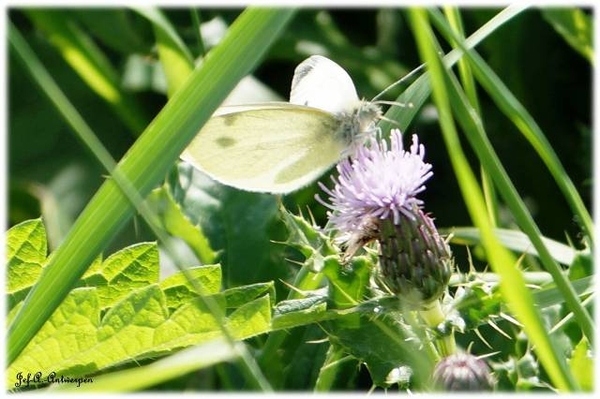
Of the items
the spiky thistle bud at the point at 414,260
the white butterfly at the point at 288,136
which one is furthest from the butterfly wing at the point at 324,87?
the spiky thistle bud at the point at 414,260

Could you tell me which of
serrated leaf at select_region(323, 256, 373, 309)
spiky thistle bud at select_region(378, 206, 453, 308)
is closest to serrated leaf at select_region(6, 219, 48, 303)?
serrated leaf at select_region(323, 256, 373, 309)

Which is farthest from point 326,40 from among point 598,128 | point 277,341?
point 277,341

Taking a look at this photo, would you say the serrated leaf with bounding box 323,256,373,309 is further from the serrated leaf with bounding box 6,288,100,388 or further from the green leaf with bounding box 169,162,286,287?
the green leaf with bounding box 169,162,286,287

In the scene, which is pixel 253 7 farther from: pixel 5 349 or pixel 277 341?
pixel 277 341

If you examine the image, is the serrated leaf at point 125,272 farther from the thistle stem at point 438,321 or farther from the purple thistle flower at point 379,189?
the thistle stem at point 438,321

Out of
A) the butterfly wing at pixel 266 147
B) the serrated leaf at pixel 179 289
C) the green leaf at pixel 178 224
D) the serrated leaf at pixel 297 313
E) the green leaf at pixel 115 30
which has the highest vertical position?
the green leaf at pixel 115 30

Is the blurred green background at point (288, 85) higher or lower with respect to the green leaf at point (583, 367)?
higher

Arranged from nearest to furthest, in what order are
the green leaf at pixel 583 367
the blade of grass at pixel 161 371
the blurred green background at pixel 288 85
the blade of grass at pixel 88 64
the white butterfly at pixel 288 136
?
the blade of grass at pixel 161 371
the green leaf at pixel 583 367
the white butterfly at pixel 288 136
the blade of grass at pixel 88 64
the blurred green background at pixel 288 85

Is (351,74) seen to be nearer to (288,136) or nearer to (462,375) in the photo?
(288,136)
